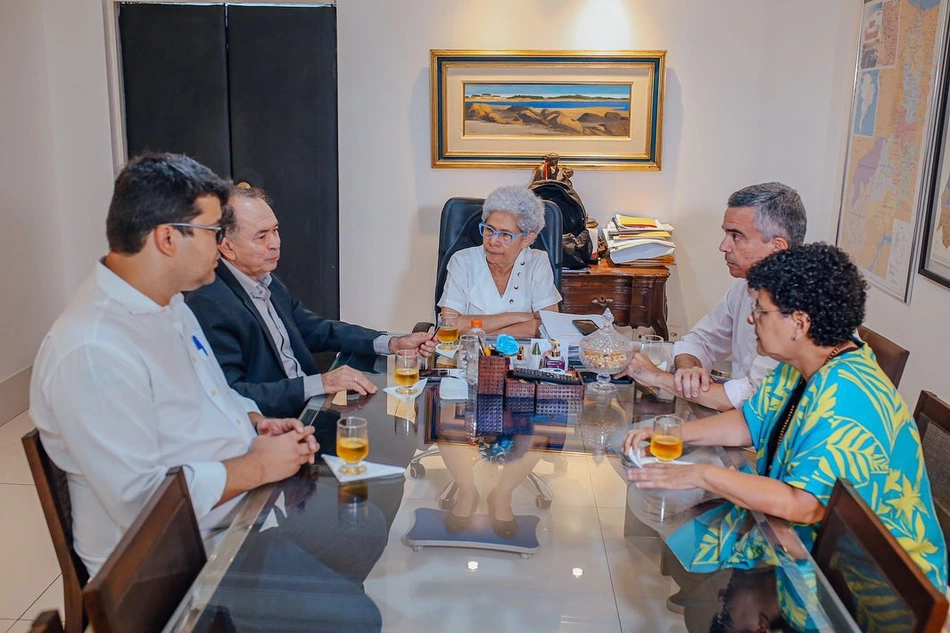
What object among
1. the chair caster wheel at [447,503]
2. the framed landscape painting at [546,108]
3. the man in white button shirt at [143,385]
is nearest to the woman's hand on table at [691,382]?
the chair caster wheel at [447,503]

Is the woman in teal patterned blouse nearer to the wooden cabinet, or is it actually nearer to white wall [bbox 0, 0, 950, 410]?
the wooden cabinet

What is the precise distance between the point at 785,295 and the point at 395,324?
3.27 metres

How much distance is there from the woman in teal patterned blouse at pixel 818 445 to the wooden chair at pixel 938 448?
0.20m

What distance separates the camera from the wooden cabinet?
4.21 meters

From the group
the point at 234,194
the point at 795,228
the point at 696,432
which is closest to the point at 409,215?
the point at 234,194

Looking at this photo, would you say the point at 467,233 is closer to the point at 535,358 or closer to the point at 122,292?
the point at 535,358

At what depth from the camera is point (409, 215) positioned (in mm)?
4703

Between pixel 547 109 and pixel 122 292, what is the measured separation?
10.3 feet

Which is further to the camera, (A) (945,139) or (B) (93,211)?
(B) (93,211)

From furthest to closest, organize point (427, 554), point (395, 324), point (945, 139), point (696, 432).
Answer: point (395, 324) < point (945, 139) < point (696, 432) < point (427, 554)

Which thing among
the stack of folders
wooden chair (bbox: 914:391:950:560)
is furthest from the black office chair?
wooden chair (bbox: 914:391:950:560)

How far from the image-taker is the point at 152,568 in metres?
1.37

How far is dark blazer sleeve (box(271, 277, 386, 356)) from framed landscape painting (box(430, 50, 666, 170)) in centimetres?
187

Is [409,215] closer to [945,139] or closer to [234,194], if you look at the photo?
[234,194]
